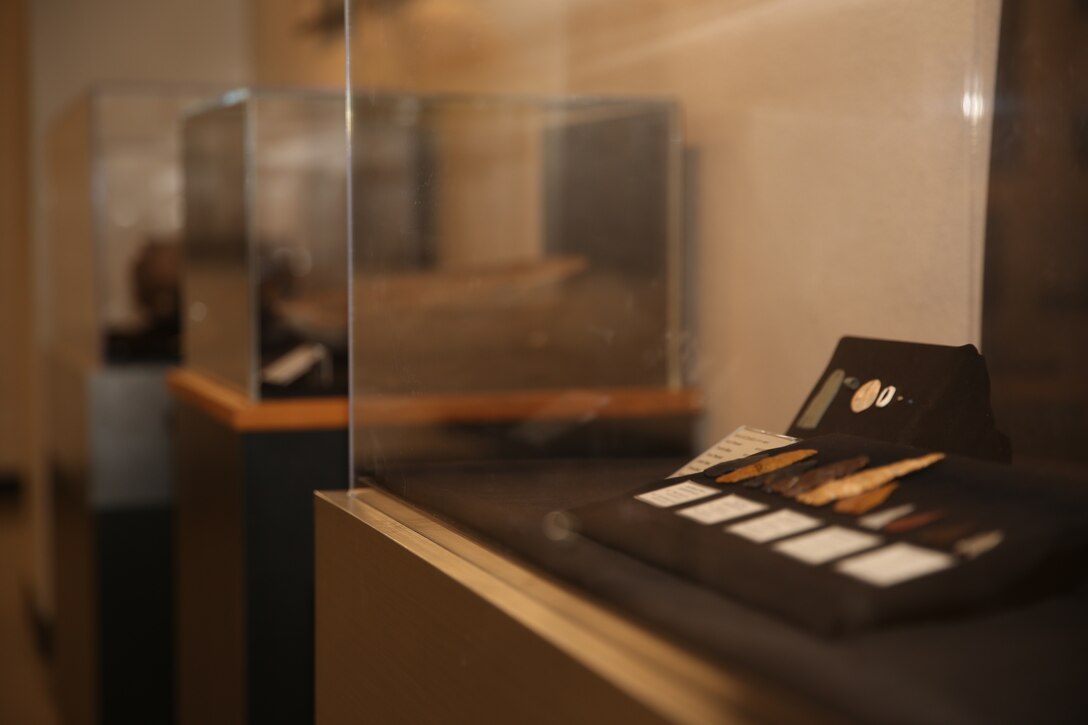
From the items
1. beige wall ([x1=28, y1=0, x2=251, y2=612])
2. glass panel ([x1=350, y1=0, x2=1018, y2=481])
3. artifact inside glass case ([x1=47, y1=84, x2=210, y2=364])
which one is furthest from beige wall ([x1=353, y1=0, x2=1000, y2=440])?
beige wall ([x1=28, y1=0, x2=251, y2=612])

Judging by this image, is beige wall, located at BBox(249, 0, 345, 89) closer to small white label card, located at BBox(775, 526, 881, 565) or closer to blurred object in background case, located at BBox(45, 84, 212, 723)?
blurred object in background case, located at BBox(45, 84, 212, 723)

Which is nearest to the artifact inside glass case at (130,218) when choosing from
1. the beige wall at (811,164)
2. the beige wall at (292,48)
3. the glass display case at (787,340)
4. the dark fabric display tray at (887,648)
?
the beige wall at (292,48)

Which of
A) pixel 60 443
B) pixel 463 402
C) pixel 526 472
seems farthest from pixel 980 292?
pixel 60 443

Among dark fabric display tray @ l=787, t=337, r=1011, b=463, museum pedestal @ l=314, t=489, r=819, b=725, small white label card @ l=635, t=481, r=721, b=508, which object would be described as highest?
dark fabric display tray @ l=787, t=337, r=1011, b=463

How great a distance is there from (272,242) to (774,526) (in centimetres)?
153

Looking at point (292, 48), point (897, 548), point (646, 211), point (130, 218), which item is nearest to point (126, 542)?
point (130, 218)

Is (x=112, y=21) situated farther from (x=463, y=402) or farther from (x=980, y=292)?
(x=980, y=292)

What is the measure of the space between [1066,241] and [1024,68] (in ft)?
0.38

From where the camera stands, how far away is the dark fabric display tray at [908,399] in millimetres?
746

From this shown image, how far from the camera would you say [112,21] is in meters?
4.20

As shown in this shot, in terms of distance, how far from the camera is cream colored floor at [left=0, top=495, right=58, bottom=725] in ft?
10.7

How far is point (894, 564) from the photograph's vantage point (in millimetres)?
620

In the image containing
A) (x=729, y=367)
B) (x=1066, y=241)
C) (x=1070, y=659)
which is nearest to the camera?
(x=1070, y=659)

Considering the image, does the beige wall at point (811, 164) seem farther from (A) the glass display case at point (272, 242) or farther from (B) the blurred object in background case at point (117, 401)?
(B) the blurred object in background case at point (117, 401)
